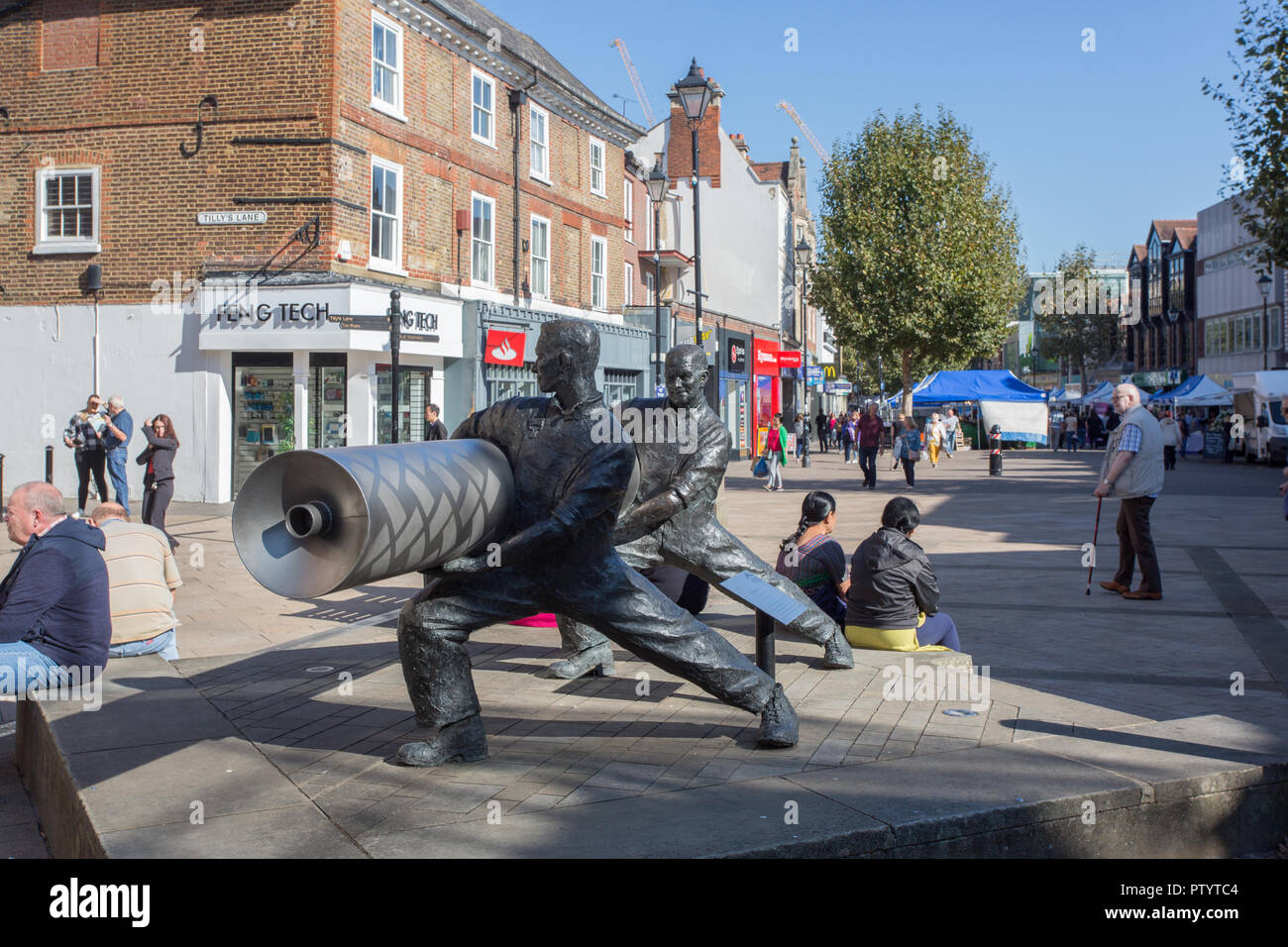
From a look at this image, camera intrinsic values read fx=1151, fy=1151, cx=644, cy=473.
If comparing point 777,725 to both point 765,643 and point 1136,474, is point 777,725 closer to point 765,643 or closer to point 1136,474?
point 765,643

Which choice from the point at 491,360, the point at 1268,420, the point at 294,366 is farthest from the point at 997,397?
the point at 294,366

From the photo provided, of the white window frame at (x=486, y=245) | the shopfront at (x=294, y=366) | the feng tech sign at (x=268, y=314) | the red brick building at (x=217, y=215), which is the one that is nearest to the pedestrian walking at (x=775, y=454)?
the white window frame at (x=486, y=245)

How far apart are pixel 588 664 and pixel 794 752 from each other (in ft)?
5.86

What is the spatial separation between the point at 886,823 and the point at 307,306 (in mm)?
17175

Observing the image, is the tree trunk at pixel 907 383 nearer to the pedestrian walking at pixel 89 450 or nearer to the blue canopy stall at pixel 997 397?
the blue canopy stall at pixel 997 397

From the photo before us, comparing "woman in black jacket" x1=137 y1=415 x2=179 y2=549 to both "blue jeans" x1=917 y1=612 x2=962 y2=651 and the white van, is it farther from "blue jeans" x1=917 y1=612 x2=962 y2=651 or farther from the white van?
the white van

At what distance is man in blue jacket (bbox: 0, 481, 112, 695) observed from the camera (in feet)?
16.8

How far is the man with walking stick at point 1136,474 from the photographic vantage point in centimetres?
926

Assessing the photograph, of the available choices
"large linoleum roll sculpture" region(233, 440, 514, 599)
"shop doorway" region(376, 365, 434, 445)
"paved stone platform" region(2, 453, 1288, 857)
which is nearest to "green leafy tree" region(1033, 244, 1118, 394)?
"shop doorway" region(376, 365, 434, 445)

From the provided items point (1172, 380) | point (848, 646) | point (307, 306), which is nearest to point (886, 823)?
point (848, 646)

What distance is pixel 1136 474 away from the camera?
9250mm

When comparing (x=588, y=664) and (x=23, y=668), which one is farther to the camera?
(x=588, y=664)

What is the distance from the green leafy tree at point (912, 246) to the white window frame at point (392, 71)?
25.6m
